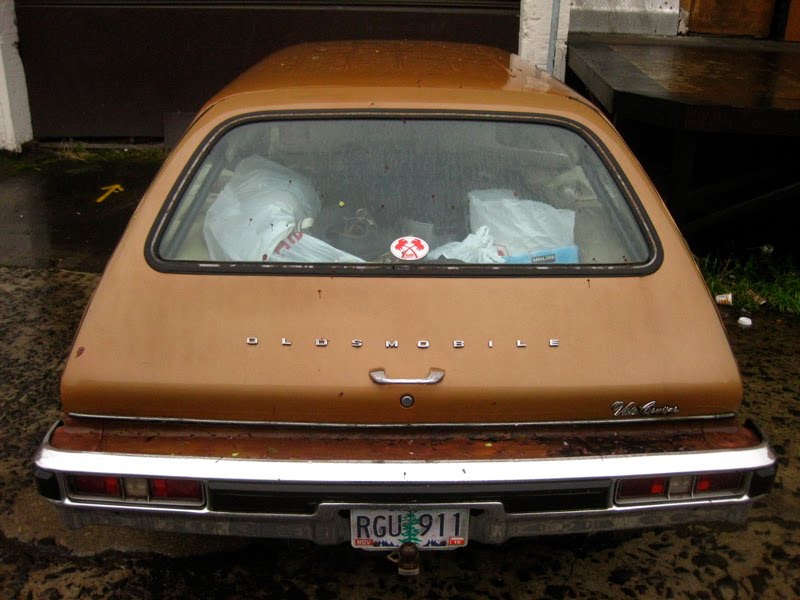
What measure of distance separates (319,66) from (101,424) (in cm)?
158

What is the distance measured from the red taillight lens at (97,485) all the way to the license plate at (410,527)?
24.7 inches

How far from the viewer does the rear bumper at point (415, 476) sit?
2.04m

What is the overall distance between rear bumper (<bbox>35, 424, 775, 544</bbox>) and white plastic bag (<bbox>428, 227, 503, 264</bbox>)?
568 mm

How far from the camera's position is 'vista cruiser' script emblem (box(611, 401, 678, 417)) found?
2182mm

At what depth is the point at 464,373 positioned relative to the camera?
215cm

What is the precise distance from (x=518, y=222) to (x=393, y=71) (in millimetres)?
766

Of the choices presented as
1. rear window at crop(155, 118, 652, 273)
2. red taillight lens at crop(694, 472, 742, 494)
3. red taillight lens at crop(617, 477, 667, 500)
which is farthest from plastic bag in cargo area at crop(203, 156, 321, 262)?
red taillight lens at crop(694, 472, 742, 494)

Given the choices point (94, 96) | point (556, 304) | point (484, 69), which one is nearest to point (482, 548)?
point (556, 304)

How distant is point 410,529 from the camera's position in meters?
2.17

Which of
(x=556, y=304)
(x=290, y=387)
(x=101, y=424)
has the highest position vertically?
(x=556, y=304)

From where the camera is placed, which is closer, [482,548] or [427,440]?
[427,440]

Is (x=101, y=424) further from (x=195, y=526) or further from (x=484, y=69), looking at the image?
(x=484, y=69)

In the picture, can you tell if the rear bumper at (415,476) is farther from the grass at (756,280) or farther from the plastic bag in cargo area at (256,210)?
the grass at (756,280)

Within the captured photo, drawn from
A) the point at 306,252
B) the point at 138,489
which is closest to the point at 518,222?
the point at 306,252
